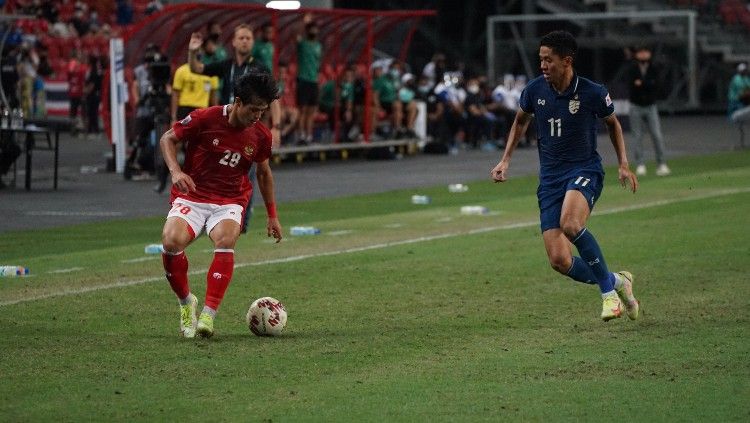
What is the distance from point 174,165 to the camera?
10.2 metres

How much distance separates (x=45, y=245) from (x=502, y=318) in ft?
23.2

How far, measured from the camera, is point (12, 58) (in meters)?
36.7

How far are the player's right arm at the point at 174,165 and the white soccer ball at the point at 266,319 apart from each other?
891mm

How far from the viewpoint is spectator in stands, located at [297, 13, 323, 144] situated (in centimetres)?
3012

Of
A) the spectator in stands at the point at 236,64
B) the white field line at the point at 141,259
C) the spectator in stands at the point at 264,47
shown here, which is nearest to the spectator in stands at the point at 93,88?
the spectator in stands at the point at 264,47

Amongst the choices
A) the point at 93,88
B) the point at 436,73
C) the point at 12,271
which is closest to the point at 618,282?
the point at 12,271

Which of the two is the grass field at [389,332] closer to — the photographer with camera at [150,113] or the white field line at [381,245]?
the white field line at [381,245]

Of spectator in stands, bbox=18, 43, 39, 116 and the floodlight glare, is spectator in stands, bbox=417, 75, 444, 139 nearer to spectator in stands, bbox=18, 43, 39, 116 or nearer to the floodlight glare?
the floodlight glare

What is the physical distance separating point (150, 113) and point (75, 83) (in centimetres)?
1475

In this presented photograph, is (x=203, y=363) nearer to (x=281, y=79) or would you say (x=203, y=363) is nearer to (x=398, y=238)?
(x=398, y=238)

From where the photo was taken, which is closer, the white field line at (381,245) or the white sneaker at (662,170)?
the white field line at (381,245)

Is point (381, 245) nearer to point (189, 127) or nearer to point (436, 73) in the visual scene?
point (189, 127)

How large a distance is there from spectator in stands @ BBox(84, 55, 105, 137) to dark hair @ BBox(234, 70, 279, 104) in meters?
29.1

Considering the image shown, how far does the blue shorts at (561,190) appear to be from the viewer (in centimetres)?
1080
